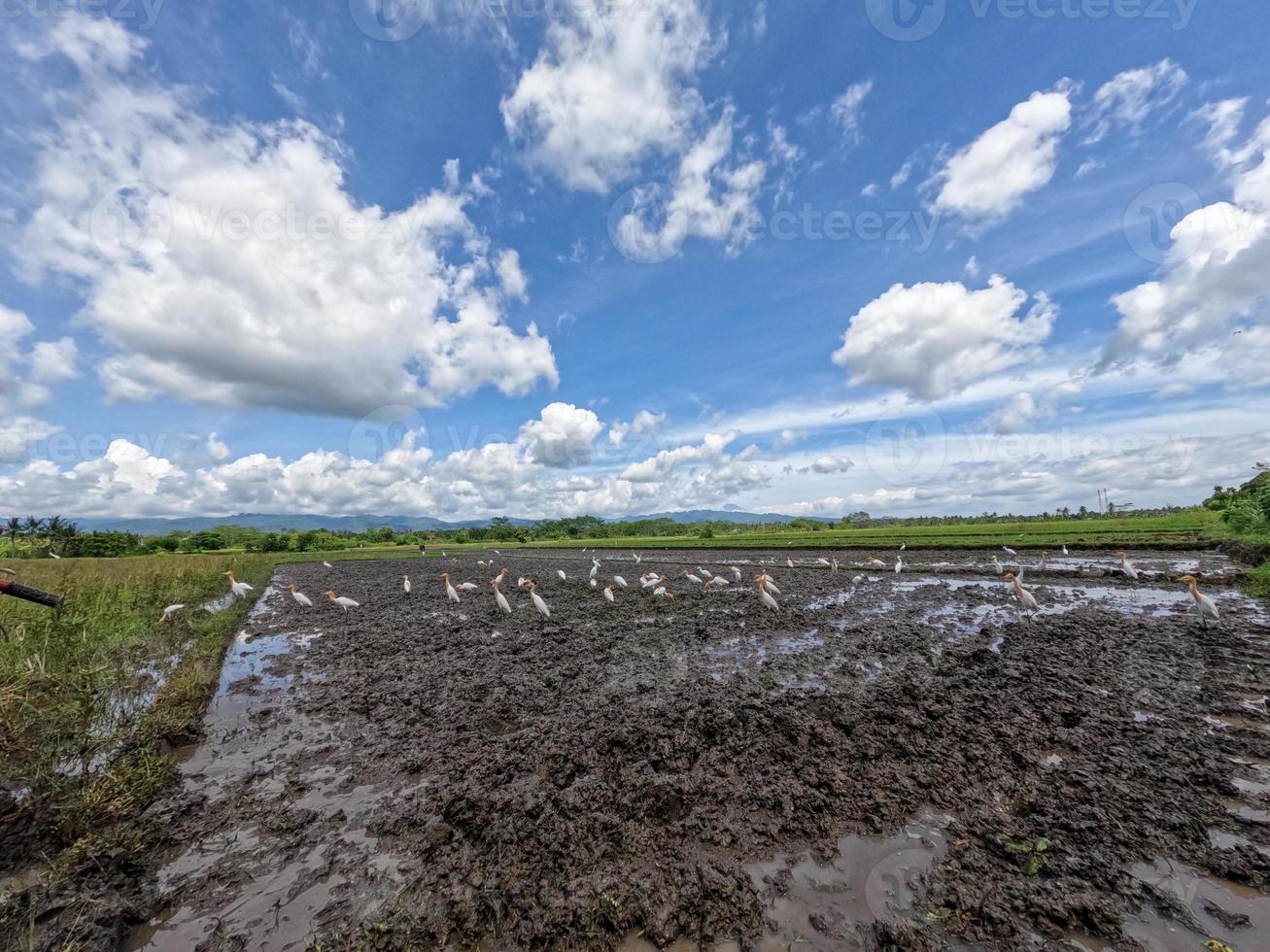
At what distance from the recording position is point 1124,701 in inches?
329

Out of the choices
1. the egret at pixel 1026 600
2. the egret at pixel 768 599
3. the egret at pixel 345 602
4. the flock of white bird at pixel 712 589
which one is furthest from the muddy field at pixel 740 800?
the egret at pixel 345 602

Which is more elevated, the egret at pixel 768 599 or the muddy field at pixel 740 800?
the egret at pixel 768 599

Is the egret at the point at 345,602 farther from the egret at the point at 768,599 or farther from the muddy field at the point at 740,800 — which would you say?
the egret at the point at 768,599

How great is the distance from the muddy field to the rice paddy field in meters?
0.04

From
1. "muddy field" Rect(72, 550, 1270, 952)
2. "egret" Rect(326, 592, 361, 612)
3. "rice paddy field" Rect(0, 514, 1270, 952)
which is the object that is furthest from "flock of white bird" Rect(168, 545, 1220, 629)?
"rice paddy field" Rect(0, 514, 1270, 952)

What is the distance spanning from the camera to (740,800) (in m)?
5.83

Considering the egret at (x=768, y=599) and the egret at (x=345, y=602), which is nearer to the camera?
the egret at (x=768, y=599)

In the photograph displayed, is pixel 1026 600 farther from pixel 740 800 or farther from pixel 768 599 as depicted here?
pixel 740 800

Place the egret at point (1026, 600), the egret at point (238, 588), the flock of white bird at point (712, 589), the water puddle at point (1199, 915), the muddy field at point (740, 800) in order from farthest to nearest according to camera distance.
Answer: the egret at point (238, 588) < the egret at point (1026, 600) < the flock of white bird at point (712, 589) < the muddy field at point (740, 800) < the water puddle at point (1199, 915)

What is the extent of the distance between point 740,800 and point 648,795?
1.09 metres

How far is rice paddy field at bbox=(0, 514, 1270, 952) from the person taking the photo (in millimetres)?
4145

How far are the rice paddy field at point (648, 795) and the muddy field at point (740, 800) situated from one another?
36 mm

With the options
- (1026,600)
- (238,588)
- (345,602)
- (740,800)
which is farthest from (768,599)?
(238,588)

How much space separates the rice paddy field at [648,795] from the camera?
13.6 ft
